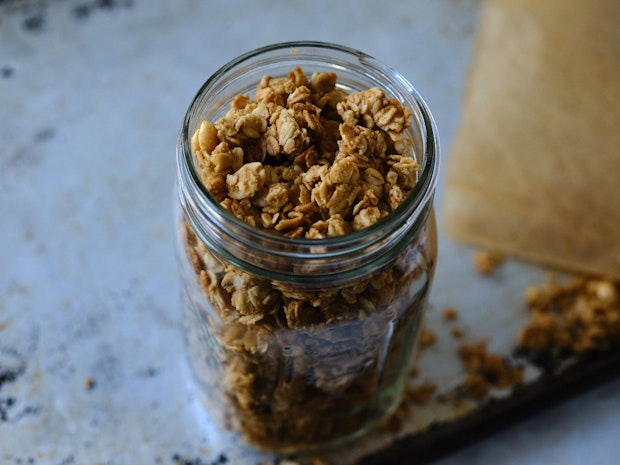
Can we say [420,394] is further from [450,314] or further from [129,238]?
[129,238]

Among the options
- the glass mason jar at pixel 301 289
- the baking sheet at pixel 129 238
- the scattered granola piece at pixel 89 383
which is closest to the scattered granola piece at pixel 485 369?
the baking sheet at pixel 129 238

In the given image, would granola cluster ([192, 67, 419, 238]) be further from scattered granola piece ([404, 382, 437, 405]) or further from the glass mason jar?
scattered granola piece ([404, 382, 437, 405])

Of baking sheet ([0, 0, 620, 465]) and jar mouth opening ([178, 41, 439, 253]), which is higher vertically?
jar mouth opening ([178, 41, 439, 253])

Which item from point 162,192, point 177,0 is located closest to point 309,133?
point 162,192

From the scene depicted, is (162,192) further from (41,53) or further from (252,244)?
(252,244)

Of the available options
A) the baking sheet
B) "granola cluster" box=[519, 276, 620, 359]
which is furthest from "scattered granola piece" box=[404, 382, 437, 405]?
"granola cluster" box=[519, 276, 620, 359]

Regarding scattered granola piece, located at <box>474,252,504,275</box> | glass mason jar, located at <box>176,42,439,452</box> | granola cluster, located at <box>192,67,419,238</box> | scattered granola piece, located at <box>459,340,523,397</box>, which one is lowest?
scattered granola piece, located at <box>459,340,523,397</box>

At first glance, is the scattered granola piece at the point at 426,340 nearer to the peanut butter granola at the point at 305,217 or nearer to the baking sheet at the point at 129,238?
the baking sheet at the point at 129,238
